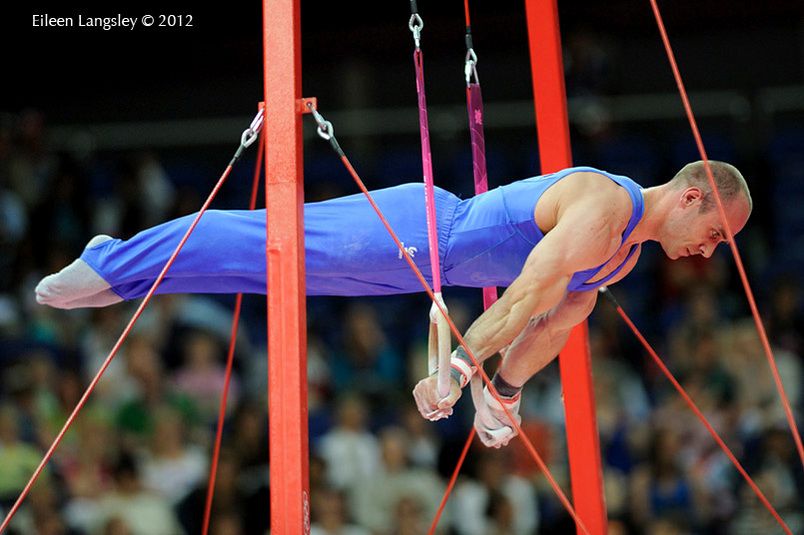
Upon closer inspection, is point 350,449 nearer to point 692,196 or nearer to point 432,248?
point 432,248

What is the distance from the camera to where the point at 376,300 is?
7.52m

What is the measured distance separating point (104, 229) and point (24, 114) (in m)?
1.16

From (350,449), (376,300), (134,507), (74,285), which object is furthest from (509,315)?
(376,300)

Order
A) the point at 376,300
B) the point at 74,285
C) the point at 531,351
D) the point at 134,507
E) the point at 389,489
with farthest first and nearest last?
the point at 376,300
the point at 389,489
the point at 134,507
the point at 531,351
the point at 74,285

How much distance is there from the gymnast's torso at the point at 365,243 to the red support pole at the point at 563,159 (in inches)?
15.6

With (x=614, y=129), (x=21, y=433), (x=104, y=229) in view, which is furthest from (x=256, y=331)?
(x=614, y=129)

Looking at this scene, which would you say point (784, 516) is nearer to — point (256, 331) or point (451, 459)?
point (451, 459)

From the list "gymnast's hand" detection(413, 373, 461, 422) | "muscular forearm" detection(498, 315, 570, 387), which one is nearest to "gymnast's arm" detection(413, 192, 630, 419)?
"gymnast's hand" detection(413, 373, 461, 422)

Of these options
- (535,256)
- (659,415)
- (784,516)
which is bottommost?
(784,516)

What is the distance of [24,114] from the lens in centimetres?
794

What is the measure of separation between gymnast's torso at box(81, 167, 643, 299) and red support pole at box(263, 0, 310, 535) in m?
0.51

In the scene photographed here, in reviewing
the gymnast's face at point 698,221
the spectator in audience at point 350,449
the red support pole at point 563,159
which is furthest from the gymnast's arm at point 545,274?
the spectator in audience at point 350,449

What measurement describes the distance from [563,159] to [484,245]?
1.77ft

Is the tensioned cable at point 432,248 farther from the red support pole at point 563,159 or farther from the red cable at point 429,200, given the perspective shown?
the red support pole at point 563,159
